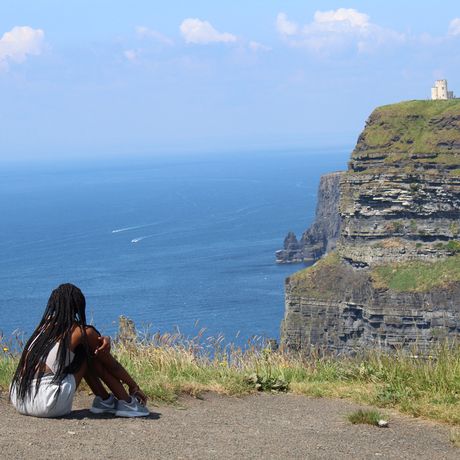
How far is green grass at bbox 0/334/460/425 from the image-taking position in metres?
11.0

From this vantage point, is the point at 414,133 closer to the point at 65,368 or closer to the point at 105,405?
the point at 105,405

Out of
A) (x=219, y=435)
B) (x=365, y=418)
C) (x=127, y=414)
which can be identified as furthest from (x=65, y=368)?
(x=365, y=418)

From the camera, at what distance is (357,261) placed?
10950 centimetres

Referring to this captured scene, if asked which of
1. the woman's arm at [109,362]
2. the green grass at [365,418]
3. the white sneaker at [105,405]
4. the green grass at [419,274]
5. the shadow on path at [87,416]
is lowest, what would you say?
the green grass at [419,274]

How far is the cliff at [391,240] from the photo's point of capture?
332 feet

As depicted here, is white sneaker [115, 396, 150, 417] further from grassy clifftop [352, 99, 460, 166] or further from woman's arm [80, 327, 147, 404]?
Answer: grassy clifftop [352, 99, 460, 166]

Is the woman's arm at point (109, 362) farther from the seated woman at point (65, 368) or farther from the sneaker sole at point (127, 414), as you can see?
the sneaker sole at point (127, 414)

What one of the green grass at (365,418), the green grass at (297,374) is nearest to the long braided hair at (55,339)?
the green grass at (297,374)

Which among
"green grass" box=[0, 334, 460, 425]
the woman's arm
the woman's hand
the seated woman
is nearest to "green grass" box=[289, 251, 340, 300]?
"green grass" box=[0, 334, 460, 425]

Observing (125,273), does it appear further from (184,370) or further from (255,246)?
(184,370)

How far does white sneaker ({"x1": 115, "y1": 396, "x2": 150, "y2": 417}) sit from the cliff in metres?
88.7

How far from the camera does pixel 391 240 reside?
360 feet

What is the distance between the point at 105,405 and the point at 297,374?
3.20m

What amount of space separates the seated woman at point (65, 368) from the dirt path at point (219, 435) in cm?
15
